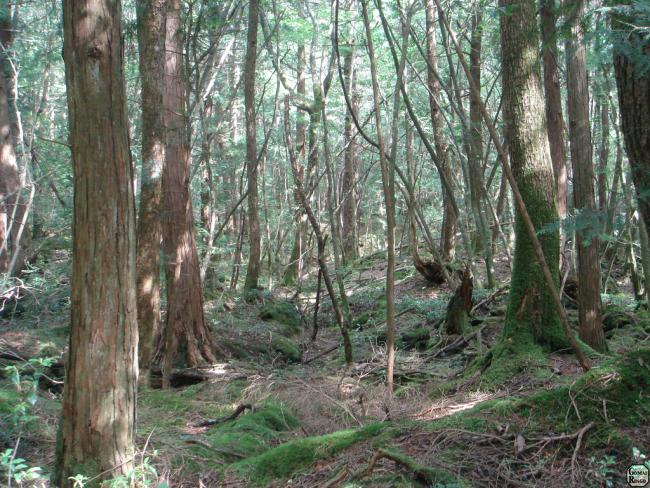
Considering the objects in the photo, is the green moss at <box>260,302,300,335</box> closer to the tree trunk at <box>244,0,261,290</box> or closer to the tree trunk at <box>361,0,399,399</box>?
the tree trunk at <box>244,0,261,290</box>

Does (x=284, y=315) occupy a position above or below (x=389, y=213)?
below

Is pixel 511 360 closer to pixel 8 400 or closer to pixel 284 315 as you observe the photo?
pixel 8 400

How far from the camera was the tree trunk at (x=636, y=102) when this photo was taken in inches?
151

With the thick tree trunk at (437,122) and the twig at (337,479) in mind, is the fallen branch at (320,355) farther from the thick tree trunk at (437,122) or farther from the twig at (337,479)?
the twig at (337,479)

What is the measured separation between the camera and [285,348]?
34.9ft

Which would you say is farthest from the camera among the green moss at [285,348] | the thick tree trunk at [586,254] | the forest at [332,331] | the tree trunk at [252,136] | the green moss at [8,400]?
the tree trunk at [252,136]

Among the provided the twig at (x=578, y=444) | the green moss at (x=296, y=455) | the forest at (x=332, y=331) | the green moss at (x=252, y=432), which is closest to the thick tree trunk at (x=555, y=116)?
the forest at (x=332, y=331)

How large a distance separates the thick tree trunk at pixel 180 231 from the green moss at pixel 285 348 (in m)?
1.59

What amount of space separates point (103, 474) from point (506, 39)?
6299 millimetres

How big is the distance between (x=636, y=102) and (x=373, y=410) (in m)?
4.23

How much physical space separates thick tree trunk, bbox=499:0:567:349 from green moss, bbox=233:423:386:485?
3.19 m

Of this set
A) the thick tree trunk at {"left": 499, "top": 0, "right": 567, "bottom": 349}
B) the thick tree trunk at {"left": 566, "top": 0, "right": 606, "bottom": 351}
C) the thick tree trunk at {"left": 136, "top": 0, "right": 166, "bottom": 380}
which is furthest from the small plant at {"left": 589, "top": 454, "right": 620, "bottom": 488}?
the thick tree trunk at {"left": 136, "top": 0, "right": 166, "bottom": 380}

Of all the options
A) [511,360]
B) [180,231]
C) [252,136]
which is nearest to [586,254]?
[511,360]

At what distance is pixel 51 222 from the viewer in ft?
63.3
